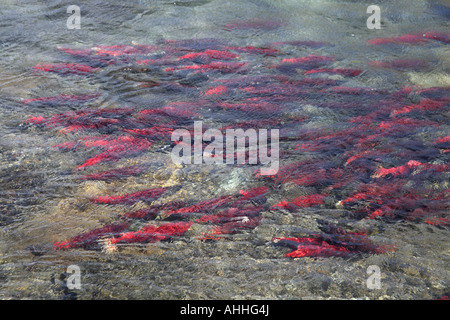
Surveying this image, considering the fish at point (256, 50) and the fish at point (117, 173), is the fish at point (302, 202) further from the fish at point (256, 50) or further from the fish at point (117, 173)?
the fish at point (256, 50)

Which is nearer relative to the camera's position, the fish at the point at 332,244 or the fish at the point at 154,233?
the fish at the point at 332,244

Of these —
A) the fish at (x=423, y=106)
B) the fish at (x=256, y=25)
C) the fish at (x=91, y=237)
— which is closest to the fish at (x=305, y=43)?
the fish at (x=256, y=25)

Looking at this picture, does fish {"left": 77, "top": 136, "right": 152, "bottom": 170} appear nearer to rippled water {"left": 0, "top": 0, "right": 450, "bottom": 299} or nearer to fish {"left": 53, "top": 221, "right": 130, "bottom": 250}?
rippled water {"left": 0, "top": 0, "right": 450, "bottom": 299}

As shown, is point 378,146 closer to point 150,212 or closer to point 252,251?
point 252,251

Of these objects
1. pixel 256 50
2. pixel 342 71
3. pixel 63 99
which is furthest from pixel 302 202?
pixel 256 50

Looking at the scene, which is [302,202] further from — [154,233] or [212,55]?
[212,55]

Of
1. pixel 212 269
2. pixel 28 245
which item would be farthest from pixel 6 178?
pixel 212 269

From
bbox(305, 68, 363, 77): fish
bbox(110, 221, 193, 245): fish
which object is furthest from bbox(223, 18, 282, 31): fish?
bbox(110, 221, 193, 245): fish

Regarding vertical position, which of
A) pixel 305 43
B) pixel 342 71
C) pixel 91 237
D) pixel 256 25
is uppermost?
pixel 256 25

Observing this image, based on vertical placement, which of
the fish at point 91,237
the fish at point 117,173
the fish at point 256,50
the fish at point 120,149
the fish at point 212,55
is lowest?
the fish at point 91,237
